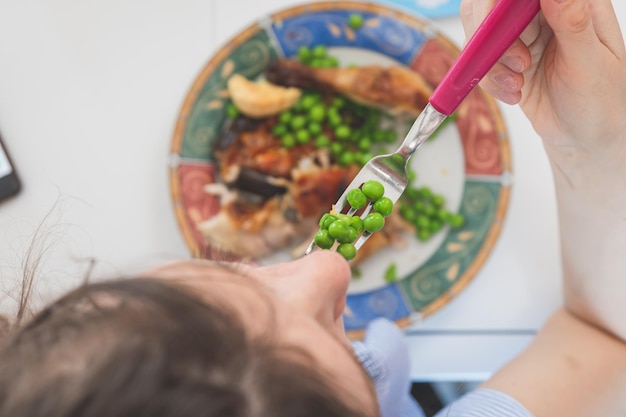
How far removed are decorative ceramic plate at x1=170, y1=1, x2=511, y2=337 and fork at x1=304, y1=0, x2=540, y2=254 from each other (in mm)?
337

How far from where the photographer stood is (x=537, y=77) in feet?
2.78

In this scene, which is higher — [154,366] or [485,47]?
[485,47]

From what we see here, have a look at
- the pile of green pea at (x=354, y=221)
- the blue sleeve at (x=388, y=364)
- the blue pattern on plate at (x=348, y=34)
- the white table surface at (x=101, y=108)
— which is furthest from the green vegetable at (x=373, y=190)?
the white table surface at (x=101, y=108)

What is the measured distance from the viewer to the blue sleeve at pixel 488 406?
2.93 ft

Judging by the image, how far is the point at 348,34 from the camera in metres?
1.16

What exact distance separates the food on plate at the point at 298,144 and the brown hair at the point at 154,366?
64cm

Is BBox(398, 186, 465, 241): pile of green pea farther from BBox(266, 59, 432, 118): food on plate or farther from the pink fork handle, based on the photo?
the pink fork handle

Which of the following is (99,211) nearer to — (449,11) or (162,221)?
(162,221)

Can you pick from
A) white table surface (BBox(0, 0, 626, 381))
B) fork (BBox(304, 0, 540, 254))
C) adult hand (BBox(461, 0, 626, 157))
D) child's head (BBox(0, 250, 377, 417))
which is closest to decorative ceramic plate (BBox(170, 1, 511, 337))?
white table surface (BBox(0, 0, 626, 381))

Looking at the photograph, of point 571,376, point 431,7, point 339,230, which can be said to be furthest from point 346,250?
point 431,7

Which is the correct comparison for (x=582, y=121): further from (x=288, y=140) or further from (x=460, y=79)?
(x=288, y=140)

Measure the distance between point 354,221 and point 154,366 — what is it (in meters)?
0.35

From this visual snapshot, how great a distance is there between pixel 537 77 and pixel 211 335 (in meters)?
0.65

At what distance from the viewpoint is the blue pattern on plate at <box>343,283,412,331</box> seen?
1.13 meters
